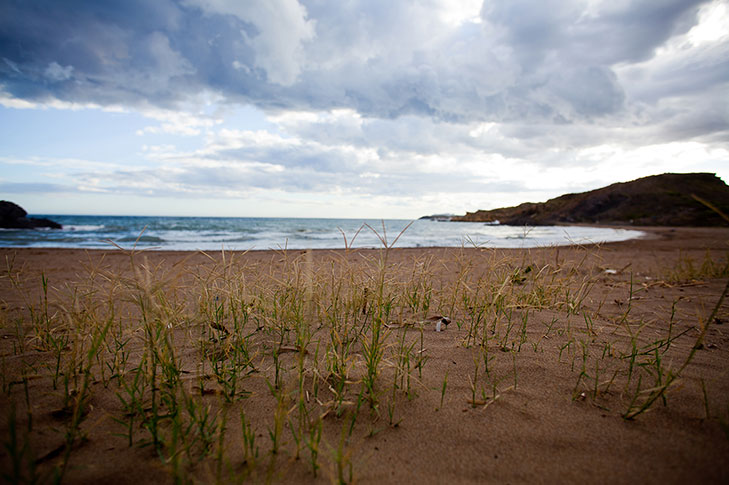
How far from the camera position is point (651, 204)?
35938 mm

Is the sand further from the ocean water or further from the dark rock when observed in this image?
the dark rock

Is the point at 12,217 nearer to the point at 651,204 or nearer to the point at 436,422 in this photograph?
the point at 436,422

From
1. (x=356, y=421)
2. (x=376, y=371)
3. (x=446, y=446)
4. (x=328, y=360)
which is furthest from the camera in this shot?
(x=328, y=360)

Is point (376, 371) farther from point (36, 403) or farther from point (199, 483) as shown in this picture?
point (36, 403)

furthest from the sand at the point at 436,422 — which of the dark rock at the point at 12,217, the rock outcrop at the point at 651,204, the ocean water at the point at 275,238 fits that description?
the rock outcrop at the point at 651,204

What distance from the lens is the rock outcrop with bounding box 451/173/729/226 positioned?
2992cm

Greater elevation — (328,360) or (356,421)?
(328,360)

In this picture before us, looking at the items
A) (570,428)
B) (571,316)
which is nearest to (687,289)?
(571,316)

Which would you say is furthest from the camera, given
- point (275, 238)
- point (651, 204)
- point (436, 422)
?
point (651, 204)

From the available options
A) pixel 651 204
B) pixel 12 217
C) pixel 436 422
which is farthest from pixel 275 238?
pixel 651 204

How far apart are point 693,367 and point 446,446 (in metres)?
1.63

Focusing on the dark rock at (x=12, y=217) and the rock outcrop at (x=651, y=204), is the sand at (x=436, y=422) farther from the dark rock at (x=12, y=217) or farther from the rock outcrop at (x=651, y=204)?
the rock outcrop at (x=651, y=204)

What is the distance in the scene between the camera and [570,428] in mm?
1370

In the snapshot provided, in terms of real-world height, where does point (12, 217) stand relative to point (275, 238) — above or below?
above
